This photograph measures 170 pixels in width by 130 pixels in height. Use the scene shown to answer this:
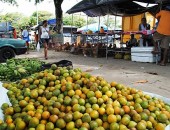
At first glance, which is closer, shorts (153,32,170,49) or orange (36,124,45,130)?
orange (36,124,45,130)

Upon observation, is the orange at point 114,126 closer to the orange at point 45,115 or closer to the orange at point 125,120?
the orange at point 125,120

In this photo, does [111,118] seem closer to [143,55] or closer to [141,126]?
[141,126]

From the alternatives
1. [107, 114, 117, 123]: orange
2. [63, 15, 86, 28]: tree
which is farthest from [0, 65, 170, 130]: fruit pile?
[63, 15, 86, 28]: tree

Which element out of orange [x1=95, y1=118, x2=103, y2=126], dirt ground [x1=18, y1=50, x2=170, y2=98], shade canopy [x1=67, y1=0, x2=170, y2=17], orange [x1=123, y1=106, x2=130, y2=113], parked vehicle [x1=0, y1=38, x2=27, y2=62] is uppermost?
shade canopy [x1=67, y1=0, x2=170, y2=17]

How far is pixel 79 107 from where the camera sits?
287 cm

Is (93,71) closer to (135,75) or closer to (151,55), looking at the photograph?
(135,75)

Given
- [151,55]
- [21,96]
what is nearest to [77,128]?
[21,96]

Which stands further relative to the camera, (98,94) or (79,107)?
(98,94)

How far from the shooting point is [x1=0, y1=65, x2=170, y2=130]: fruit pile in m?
2.69

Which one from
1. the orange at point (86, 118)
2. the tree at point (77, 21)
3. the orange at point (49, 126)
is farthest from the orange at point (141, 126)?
the tree at point (77, 21)

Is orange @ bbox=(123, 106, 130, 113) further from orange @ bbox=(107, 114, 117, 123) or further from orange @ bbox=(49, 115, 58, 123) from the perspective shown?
orange @ bbox=(49, 115, 58, 123)

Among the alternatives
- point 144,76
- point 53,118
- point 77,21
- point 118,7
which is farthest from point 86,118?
point 77,21

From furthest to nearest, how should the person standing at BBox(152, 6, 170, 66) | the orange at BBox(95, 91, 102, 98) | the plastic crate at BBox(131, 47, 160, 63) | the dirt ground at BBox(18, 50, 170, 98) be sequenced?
the plastic crate at BBox(131, 47, 160, 63)
the person standing at BBox(152, 6, 170, 66)
the dirt ground at BBox(18, 50, 170, 98)
the orange at BBox(95, 91, 102, 98)

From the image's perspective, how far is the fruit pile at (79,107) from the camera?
269 cm
